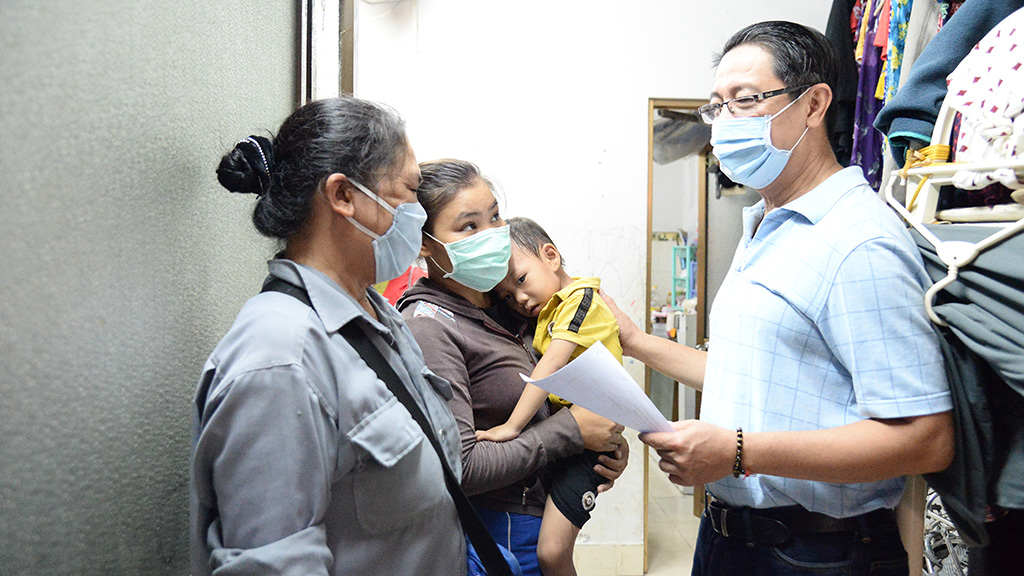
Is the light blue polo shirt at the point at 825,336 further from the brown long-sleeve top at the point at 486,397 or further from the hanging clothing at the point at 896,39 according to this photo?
the hanging clothing at the point at 896,39

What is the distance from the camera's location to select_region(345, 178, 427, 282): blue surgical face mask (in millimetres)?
1099

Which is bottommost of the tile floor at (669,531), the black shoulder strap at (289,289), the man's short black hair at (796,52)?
the tile floor at (669,531)

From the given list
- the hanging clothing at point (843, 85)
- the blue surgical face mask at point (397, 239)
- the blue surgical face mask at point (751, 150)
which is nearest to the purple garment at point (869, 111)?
the hanging clothing at point (843, 85)

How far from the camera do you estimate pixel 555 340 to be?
A: 161 cm

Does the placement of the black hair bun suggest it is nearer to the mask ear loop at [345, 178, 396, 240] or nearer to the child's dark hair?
the mask ear loop at [345, 178, 396, 240]

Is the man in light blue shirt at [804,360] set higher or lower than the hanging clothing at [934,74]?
lower

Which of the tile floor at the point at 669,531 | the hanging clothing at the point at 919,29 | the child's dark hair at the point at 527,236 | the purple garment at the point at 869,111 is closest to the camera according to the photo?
the child's dark hair at the point at 527,236

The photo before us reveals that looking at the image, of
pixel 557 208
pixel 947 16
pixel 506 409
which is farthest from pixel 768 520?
pixel 557 208

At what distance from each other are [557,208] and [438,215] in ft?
7.00

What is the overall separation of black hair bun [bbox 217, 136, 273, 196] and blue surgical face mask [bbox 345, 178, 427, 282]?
0.50 feet

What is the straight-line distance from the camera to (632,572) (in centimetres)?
352

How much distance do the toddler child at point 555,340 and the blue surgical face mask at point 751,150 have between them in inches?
19.4

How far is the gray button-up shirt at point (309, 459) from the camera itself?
2.60 ft

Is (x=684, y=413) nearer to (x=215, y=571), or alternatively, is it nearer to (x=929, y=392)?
(x=929, y=392)
